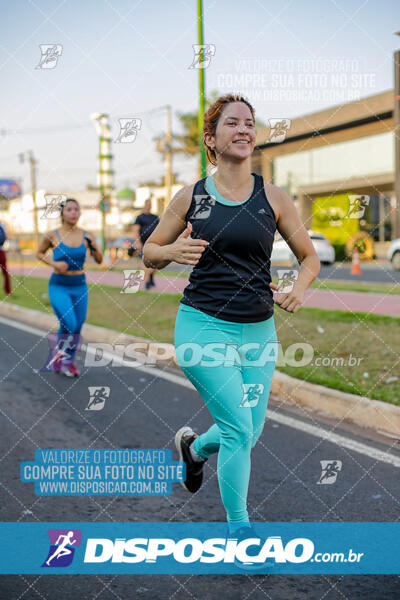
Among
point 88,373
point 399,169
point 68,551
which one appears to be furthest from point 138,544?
point 399,169

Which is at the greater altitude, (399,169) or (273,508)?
(399,169)

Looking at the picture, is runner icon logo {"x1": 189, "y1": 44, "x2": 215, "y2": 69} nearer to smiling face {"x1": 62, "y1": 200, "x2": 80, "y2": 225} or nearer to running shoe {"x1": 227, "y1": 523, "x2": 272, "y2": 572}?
smiling face {"x1": 62, "y1": 200, "x2": 80, "y2": 225}

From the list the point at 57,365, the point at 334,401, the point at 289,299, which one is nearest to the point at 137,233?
the point at 57,365

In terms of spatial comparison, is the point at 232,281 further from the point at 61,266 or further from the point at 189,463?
the point at 61,266

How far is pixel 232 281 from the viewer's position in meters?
3.26

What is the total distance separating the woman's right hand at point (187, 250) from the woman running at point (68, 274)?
404 centimetres

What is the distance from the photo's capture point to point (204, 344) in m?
3.29

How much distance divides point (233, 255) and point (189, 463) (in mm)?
1329

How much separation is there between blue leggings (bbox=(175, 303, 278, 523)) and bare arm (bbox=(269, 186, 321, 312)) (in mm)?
249

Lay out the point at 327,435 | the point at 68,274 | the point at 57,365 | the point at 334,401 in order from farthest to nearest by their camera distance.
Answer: the point at 57,365
the point at 68,274
the point at 334,401
the point at 327,435

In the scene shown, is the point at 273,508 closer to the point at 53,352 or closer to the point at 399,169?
the point at 53,352

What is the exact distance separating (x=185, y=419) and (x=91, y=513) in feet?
6.74

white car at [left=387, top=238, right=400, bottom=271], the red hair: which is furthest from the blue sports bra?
white car at [left=387, top=238, right=400, bottom=271]

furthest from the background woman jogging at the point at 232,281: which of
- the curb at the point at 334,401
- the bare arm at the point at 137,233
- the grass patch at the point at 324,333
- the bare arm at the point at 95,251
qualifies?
the bare arm at the point at 137,233
